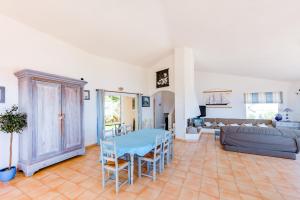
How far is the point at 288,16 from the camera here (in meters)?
2.44

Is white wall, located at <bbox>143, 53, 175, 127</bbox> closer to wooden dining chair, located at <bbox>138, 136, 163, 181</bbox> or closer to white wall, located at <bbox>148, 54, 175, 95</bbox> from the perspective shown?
white wall, located at <bbox>148, 54, 175, 95</bbox>

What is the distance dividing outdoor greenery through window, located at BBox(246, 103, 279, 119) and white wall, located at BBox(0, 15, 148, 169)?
221 inches

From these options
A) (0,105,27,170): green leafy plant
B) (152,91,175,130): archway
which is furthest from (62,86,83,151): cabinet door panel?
(152,91,175,130): archway

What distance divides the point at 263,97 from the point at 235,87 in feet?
3.89

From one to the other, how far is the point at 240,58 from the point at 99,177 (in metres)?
5.15

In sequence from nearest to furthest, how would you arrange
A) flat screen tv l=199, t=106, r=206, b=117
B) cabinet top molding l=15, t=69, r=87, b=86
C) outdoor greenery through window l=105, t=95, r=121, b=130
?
cabinet top molding l=15, t=69, r=87, b=86 → outdoor greenery through window l=105, t=95, r=121, b=130 → flat screen tv l=199, t=106, r=206, b=117

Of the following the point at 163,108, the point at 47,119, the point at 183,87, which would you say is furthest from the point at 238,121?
the point at 47,119

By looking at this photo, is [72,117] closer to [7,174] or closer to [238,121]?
[7,174]

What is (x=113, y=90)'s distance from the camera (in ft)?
17.7

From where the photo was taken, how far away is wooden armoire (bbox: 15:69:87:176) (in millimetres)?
2783

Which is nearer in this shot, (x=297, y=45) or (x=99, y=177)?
(x=99, y=177)

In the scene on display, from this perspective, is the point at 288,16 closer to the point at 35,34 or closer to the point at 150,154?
the point at 150,154

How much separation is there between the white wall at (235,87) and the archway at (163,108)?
65.1 inches

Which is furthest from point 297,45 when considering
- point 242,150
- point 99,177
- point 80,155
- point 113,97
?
point 80,155
